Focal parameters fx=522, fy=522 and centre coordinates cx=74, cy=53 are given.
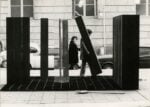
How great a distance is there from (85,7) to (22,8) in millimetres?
3360

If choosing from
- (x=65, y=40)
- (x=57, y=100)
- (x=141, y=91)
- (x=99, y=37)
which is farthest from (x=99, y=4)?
(x=57, y=100)

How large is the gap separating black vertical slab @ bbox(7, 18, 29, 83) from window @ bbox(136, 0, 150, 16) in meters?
13.7

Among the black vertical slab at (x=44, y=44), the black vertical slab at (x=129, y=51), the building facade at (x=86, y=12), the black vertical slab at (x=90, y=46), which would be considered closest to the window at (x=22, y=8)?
the building facade at (x=86, y=12)

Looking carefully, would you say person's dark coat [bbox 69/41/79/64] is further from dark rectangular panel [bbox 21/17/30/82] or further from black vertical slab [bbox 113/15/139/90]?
black vertical slab [bbox 113/15/139/90]

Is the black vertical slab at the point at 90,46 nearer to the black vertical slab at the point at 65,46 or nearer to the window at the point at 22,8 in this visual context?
the black vertical slab at the point at 65,46

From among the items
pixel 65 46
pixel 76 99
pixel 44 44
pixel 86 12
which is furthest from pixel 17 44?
pixel 86 12

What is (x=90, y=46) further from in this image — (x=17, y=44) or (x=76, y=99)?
(x=76, y=99)

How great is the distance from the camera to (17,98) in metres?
12.6

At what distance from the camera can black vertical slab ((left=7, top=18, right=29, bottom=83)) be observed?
50.4 feet

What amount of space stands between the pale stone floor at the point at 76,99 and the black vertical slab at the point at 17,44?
1.92 m

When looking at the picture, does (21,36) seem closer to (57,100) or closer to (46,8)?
(57,100)

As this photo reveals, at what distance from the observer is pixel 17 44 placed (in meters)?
15.4

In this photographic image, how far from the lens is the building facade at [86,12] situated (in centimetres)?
2747

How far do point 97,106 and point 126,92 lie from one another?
2644 mm
